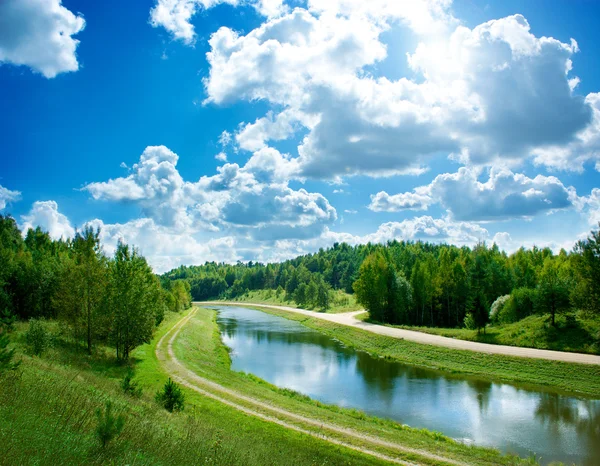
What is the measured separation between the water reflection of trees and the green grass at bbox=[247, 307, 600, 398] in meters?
2.37

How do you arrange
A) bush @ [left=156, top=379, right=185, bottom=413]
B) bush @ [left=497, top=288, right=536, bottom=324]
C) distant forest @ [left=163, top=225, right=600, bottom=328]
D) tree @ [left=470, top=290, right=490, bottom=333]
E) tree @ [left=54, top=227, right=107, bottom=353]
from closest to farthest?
1. bush @ [left=156, top=379, right=185, bottom=413]
2. tree @ [left=54, top=227, right=107, bottom=353]
3. distant forest @ [left=163, top=225, right=600, bottom=328]
4. tree @ [left=470, top=290, right=490, bottom=333]
5. bush @ [left=497, top=288, right=536, bottom=324]

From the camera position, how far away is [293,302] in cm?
12838

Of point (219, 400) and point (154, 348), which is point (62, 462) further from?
point (154, 348)

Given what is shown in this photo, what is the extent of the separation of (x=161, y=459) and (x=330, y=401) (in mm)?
21475

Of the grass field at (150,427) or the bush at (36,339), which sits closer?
the grass field at (150,427)

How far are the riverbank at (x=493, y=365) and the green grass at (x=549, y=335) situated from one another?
559 cm

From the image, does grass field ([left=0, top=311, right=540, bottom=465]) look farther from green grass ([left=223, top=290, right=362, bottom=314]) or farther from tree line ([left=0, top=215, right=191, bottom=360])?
green grass ([left=223, top=290, right=362, bottom=314])

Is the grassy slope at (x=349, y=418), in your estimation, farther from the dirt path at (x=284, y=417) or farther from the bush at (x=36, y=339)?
the bush at (x=36, y=339)

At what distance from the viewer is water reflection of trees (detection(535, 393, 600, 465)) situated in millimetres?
19891

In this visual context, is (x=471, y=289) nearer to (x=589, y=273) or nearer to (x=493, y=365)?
(x=589, y=273)

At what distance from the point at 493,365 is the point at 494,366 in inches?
8.7

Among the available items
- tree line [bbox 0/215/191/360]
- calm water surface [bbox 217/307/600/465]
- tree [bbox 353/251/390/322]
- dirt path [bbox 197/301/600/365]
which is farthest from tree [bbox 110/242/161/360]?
tree [bbox 353/251/390/322]

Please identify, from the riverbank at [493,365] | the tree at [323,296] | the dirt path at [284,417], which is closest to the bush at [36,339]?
the dirt path at [284,417]

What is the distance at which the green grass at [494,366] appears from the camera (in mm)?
30109
